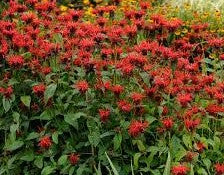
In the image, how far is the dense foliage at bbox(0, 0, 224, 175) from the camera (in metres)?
3.35

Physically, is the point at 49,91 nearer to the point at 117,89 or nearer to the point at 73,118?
the point at 73,118

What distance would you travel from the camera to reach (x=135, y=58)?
Answer: 11.1ft

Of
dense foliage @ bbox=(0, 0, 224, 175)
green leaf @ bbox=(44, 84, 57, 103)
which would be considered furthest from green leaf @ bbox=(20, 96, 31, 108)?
green leaf @ bbox=(44, 84, 57, 103)

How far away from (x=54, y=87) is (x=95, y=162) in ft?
1.68

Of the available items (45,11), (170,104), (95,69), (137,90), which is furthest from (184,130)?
(45,11)

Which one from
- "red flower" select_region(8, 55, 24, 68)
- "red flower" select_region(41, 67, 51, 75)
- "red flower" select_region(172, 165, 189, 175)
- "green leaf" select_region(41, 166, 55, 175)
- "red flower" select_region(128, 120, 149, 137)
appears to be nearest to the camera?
"red flower" select_region(172, 165, 189, 175)

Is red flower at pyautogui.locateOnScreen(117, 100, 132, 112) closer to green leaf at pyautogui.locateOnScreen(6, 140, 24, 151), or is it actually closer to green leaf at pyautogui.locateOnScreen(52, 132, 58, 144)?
green leaf at pyautogui.locateOnScreen(52, 132, 58, 144)

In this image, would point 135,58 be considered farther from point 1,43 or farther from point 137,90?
point 1,43

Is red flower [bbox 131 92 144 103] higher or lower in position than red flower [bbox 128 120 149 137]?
higher

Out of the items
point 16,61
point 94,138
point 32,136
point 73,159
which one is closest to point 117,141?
point 94,138

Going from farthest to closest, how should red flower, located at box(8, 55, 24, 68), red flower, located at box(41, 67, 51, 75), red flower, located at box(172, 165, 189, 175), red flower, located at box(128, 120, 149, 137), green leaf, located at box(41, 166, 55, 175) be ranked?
red flower, located at box(41, 67, 51, 75)
red flower, located at box(8, 55, 24, 68)
green leaf, located at box(41, 166, 55, 175)
red flower, located at box(128, 120, 149, 137)
red flower, located at box(172, 165, 189, 175)

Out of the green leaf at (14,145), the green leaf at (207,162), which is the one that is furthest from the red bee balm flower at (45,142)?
the green leaf at (207,162)

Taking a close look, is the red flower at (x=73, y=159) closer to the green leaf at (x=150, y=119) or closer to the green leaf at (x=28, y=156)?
the green leaf at (x=28, y=156)

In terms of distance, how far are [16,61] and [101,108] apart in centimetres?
59
